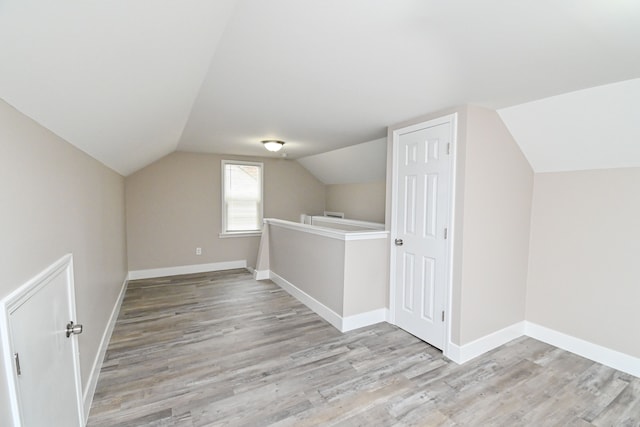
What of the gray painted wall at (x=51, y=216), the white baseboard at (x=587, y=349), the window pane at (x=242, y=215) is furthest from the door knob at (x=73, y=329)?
the window pane at (x=242, y=215)

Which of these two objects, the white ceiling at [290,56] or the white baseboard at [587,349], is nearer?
the white ceiling at [290,56]

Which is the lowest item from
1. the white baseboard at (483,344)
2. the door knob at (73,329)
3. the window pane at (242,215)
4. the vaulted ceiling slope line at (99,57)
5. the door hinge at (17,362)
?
the white baseboard at (483,344)

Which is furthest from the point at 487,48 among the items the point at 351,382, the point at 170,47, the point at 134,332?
the point at 134,332

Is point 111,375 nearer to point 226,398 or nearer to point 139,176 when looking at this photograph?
point 226,398

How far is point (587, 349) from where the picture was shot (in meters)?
2.58

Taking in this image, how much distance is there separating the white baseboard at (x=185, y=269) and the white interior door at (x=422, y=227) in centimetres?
340

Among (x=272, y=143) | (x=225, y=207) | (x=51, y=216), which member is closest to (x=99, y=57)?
(x=51, y=216)

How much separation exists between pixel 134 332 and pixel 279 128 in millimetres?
2659

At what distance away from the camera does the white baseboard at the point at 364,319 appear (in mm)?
3061

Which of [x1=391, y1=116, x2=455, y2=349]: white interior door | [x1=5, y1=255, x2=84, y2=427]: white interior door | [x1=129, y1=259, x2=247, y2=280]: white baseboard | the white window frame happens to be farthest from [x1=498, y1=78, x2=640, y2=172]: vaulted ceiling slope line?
[x1=129, y1=259, x2=247, y2=280]: white baseboard

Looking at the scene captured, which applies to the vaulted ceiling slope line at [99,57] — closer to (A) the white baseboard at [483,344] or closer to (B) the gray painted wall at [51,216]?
(B) the gray painted wall at [51,216]

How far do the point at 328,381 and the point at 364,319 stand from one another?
1.04m

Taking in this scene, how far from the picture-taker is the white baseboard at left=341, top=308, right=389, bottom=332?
120 inches

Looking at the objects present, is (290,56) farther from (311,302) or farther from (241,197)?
(241,197)
